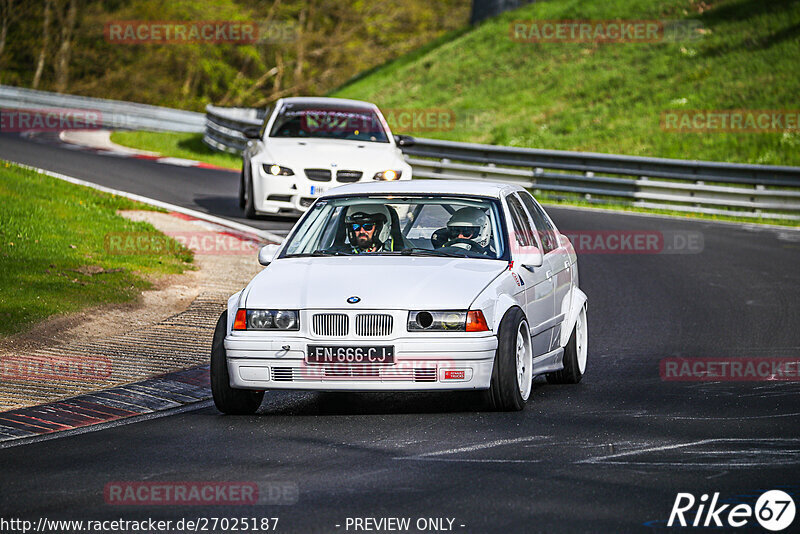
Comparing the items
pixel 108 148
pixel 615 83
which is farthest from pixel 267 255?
pixel 615 83

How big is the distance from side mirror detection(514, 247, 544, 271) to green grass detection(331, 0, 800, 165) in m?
20.2

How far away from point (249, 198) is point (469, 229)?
392 inches

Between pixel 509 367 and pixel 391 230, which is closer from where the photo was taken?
pixel 509 367

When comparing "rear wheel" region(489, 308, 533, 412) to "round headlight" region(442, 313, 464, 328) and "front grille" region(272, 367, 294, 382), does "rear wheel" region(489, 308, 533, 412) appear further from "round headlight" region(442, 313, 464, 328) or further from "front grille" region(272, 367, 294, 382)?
"front grille" region(272, 367, 294, 382)

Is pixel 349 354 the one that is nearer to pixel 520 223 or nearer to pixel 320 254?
pixel 320 254

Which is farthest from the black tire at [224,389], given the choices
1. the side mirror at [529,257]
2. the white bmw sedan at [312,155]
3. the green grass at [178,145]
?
the green grass at [178,145]

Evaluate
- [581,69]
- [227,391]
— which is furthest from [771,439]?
[581,69]

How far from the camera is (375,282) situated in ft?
26.5

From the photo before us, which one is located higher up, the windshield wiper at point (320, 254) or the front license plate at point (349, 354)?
the windshield wiper at point (320, 254)

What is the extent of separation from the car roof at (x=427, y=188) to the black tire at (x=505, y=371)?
53.9 inches

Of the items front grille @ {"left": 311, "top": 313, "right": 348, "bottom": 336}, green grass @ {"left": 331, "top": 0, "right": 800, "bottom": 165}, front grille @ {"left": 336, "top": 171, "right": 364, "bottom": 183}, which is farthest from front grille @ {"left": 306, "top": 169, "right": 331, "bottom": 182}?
green grass @ {"left": 331, "top": 0, "right": 800, "bottom": 165}

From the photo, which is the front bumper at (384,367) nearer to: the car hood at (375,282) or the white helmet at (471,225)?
the car hood at (375,282)

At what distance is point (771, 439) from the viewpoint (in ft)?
24.1

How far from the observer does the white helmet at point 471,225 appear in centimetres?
905
